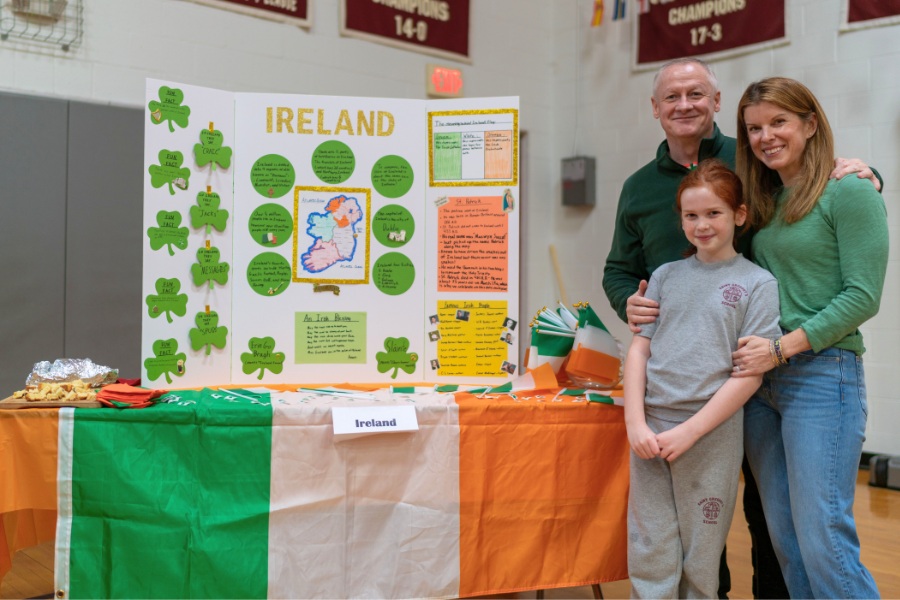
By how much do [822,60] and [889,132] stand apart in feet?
1.86

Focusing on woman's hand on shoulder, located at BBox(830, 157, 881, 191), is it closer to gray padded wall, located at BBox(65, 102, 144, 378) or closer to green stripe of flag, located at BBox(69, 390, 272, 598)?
green stripe of flag, located at BBox(69, 390, 272, 598)

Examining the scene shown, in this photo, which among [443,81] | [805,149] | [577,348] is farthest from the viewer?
[443,81]

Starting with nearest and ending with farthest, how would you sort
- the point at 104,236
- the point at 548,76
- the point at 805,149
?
the point at 805,149 < the point at 104,236 < the point at 548,76

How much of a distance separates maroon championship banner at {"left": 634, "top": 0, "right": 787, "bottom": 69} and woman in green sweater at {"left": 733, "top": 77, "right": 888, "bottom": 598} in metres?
3.11

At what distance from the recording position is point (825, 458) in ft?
5.54

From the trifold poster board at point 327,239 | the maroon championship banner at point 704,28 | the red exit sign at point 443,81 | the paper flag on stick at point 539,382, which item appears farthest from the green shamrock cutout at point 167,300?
the maroon championship banner at point 704,28

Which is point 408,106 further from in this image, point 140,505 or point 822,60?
point 822,60

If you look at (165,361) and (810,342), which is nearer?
(810,342)

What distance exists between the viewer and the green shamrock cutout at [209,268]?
2186mm

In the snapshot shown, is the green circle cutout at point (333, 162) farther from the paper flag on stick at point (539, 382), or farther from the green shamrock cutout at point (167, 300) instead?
the paper flag on stick at point (539, 382)

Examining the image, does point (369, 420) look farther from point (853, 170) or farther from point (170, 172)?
point (853, 170)

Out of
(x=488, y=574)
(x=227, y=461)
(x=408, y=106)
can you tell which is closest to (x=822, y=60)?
(x=408, y=106)

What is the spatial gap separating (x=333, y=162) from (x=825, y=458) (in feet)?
4.95

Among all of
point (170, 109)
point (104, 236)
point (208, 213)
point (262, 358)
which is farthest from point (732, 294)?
point (104, 236)
